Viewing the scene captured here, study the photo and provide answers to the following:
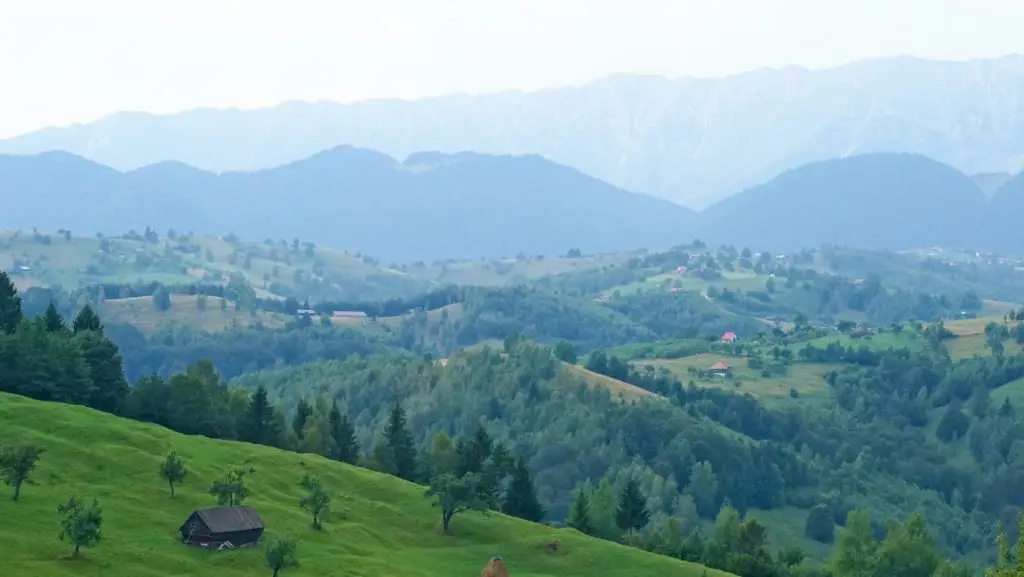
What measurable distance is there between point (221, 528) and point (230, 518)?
4.71 ft

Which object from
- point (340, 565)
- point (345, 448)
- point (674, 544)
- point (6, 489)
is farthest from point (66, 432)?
point (674, 544)

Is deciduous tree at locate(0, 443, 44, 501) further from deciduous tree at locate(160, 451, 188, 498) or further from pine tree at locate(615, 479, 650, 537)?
pine tree at locate(615, 479, 650, 537)

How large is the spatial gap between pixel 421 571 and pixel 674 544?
131ft

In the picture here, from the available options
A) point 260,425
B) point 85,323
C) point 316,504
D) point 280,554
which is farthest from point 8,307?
point 280,554

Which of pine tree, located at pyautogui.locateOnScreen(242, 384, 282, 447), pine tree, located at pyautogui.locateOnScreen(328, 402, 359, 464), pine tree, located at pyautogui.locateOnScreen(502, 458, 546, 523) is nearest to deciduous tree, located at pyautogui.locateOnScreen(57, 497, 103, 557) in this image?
pine tree, located at pyautogui.locateOnScreen(242, 384, 282, 447)

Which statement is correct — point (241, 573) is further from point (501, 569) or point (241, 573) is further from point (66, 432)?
point (66, 432)

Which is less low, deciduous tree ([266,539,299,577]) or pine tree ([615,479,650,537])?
deciduous tree ([266,539,299,577])

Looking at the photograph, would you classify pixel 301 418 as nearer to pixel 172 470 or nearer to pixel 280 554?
pixel 172 470

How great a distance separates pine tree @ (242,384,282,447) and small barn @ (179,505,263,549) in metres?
41.4

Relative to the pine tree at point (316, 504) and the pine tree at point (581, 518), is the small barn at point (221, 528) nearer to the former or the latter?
the pine tree at point (316, 504)

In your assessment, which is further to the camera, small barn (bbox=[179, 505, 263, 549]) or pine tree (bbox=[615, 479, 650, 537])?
pine tree (bbox=[615, 479, 650, 537])

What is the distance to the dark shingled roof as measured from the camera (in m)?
91.3

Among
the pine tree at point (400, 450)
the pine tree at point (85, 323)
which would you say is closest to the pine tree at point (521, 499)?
the pine tree at point (400, 450)

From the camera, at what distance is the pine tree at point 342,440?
143 meters
